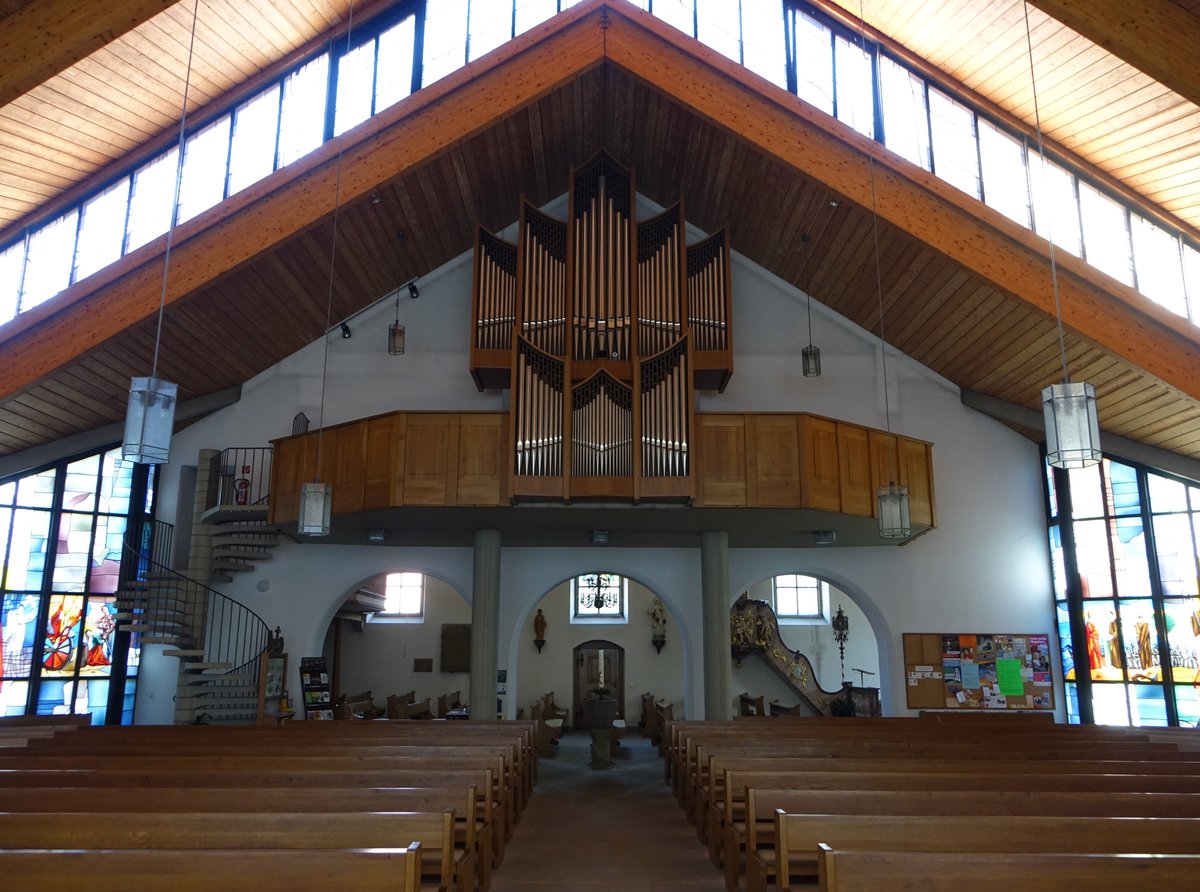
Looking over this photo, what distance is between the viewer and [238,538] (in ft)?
42.2

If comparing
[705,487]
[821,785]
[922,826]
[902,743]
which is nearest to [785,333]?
[705,487]

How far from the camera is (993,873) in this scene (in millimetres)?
2996

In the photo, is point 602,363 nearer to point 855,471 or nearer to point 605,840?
point 855,471

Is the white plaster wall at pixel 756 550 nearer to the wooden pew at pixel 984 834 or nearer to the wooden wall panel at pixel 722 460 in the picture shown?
the wooden wall panel at pixel 722 460

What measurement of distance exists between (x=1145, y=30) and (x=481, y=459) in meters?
8.02

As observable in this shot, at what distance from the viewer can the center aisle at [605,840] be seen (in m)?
6.12

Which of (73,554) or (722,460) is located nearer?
(722,460)

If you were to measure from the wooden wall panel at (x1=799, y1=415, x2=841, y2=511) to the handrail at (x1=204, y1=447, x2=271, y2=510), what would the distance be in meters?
7.65

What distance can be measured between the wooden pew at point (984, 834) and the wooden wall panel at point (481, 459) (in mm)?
7815

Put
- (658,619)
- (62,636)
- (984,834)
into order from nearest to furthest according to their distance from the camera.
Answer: (984,834) < (62,636) < (658,619)

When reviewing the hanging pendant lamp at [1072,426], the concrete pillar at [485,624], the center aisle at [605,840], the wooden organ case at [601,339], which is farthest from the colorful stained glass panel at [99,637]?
the hanging pendant lamp at [1072,426]

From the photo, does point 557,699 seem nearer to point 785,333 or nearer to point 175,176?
point 785,333

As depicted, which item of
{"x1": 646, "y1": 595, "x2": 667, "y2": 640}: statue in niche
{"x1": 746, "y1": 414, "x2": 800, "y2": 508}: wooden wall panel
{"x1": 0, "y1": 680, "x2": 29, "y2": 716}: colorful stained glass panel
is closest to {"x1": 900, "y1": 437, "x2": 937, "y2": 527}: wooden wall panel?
{"x1": 746, "y1": 414, "x2": 800, "y2": 508}: wooden wall panel

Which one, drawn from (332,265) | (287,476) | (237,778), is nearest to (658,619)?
(287,476)
